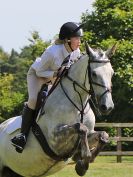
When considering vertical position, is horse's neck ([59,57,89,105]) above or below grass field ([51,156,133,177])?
above

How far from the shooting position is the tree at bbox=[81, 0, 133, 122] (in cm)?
2500

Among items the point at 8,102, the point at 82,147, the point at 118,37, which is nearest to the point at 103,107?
the point at 82,147

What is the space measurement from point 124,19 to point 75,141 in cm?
1924

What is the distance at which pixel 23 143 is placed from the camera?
8.73 m

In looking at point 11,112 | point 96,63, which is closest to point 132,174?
point 96,63

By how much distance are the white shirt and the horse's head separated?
1.97 feet

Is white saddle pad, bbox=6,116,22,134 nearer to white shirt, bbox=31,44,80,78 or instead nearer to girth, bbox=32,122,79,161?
girth, bbox=32,122,79,161

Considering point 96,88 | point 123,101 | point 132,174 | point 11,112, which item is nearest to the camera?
point 96,88

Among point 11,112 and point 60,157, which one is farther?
point 11,112

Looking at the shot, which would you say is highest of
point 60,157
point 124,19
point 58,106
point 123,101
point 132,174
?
point 58,106

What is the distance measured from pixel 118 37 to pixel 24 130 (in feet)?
61.4

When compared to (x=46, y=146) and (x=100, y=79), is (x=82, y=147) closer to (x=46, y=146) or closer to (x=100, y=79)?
(x=46, y=146)

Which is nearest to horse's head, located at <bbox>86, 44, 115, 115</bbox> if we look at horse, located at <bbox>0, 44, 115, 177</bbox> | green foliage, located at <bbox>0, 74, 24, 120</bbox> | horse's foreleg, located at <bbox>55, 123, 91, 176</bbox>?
horse, located at <bbox>0, 44, 115, 177</bbox>

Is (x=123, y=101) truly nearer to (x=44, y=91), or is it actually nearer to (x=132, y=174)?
(x=132, y=174)
